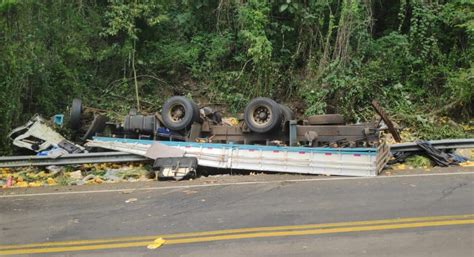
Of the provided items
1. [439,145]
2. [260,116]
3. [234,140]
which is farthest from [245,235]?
[439,145]

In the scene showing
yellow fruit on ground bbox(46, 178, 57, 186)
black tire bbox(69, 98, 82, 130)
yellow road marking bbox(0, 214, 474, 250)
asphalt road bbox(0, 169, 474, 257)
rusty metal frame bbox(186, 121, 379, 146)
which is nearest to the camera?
asphalt road bbox(0, 169, 474, 257)

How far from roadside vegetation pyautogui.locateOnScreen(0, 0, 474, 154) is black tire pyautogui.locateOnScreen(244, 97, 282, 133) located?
3.23 metres

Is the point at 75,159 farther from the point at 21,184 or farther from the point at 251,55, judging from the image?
the point at 251,55

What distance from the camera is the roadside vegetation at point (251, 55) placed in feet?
47.9

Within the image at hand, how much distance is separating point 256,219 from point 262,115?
4.92 m

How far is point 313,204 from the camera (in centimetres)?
775

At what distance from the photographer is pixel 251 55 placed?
16.0 metres

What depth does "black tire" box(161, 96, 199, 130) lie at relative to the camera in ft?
39.5

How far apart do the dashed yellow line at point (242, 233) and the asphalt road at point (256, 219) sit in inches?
0.5

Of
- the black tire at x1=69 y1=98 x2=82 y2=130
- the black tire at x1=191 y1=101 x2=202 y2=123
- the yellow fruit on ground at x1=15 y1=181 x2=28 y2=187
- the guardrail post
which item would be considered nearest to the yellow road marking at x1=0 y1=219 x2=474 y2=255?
the yellow fruit on ground at x1=15 y1=181 x2=28 y2=187

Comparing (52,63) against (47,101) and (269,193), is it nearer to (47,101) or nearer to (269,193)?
(47,101)

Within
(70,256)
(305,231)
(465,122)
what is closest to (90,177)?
(70,256)

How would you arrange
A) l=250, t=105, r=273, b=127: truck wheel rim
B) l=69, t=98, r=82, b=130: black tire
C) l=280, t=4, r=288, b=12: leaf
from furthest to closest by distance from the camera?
1. l=280, t=4, r=288, b=12: leaf
2. l=69, t=98, r=82, b=130: black tire
3. l=250, t=105, r=273, b=127: truck wheel rim

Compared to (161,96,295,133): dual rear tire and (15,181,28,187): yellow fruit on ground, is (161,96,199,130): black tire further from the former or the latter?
(15,181,28,187): yellow fruit on ground
